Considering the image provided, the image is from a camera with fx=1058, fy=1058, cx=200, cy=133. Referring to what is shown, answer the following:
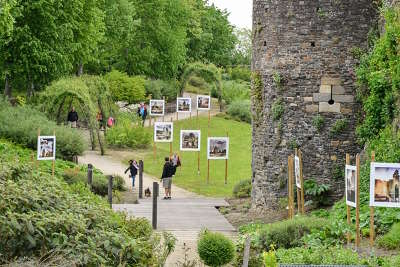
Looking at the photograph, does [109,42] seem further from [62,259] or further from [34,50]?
[62,259]

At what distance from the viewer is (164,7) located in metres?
74.2

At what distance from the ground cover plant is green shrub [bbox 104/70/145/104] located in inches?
1755

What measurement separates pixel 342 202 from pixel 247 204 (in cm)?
547

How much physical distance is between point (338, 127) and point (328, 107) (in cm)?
56

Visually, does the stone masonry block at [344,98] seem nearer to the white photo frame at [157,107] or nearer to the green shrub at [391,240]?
the green shrub at [391,240]

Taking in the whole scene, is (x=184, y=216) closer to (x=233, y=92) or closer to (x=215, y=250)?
(x=215, y=250)

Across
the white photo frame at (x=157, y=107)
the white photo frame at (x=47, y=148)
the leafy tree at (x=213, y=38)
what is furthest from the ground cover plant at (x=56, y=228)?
the leafy tree at (x=213, y=38)

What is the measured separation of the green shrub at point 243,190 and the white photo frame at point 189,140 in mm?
6044

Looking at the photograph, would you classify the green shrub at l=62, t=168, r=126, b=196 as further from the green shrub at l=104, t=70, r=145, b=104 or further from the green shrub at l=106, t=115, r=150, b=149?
the green shrub at l=104, t=70, r=145, b=104

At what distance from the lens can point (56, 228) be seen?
50.4 feet

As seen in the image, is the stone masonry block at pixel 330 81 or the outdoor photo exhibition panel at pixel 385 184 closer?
the outdoor photo exhibition panel at pixel 385 184

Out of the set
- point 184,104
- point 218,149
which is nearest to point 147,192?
point 218,149

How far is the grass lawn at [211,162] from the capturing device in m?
36.8

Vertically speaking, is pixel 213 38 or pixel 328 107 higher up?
pixel 213 38
